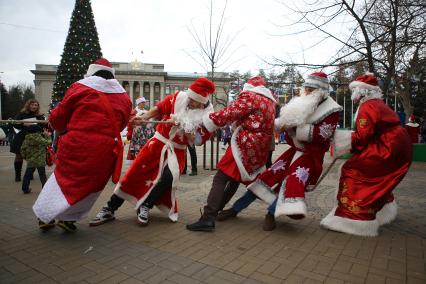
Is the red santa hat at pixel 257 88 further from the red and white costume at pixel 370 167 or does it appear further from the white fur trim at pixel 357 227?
the white fur trim at pixel 357 227

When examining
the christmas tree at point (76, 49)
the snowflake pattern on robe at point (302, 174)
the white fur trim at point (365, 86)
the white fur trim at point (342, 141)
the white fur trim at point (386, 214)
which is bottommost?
the white fur trim at point (386, 214)

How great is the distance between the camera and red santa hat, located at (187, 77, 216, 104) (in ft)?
13.3

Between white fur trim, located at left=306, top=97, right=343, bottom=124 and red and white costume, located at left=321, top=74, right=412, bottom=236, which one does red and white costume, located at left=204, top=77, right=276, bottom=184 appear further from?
red and white costume, located at left=321, top=74, right=412, bottom=236

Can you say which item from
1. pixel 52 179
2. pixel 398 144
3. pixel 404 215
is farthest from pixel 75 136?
pixel 404 215

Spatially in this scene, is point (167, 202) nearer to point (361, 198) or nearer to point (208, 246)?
point (208, 246)

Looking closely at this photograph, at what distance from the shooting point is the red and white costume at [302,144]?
361cm

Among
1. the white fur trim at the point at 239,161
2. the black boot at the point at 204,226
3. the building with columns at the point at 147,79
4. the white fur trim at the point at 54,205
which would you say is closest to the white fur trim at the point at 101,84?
A: the white fur trim at the point at 54,205

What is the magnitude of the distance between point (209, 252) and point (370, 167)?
208cm

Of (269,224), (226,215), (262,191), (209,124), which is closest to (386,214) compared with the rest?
(269,224)

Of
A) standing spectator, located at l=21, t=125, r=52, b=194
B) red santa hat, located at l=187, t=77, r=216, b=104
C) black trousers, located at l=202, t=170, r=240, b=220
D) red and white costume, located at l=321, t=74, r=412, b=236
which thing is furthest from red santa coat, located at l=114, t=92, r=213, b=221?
standing spectator, located at l=21, t=125, r=52, b=194

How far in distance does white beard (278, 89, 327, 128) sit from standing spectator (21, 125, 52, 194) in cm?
467

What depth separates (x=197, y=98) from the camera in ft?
13.4

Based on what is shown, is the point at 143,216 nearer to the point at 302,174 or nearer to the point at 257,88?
the point at 302,174

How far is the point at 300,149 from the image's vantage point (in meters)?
3.82
